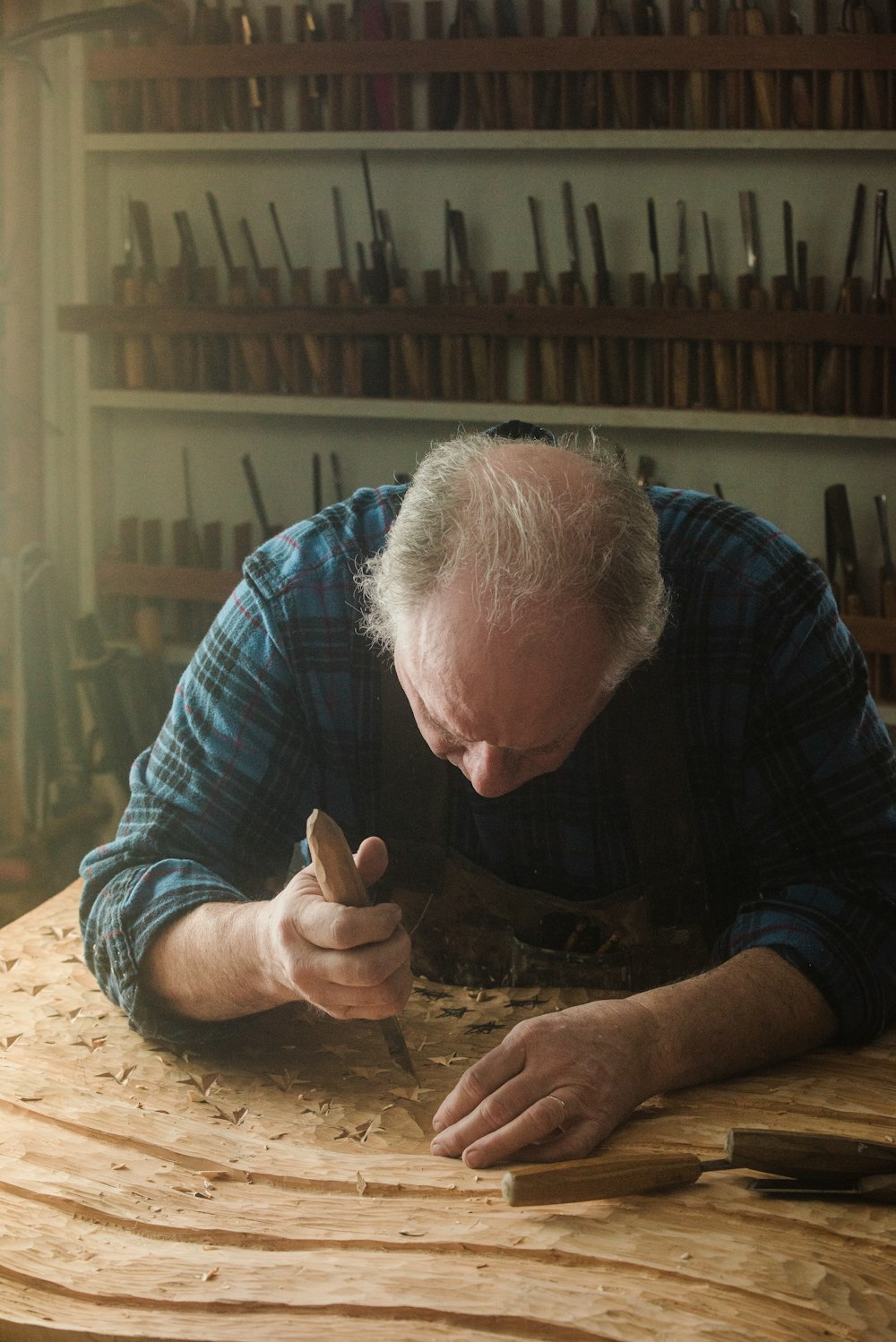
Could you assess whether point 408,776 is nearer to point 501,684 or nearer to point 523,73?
point 501,684

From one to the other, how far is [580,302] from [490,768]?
8.27 feet

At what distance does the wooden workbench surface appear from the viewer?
46.8 inches

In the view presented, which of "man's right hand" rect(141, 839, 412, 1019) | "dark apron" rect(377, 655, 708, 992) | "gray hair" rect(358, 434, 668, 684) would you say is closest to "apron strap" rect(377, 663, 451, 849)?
"dark apron" rect(377, 655, 708, 992)

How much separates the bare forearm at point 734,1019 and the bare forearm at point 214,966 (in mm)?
457

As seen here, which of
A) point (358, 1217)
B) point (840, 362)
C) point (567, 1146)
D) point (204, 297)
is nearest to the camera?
point (358, 1217)

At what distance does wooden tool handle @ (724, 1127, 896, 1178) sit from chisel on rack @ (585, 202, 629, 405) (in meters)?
2.77

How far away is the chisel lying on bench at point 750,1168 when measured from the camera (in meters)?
1.36

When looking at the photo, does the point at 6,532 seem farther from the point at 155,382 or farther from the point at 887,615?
the point at 887,615

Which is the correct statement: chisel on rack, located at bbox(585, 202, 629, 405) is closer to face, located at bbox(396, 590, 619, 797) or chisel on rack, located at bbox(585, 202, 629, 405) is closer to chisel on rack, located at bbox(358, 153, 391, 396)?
chisel on rack, located at bbox(358, 153, 391, 396)

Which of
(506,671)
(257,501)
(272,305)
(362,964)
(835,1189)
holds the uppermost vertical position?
(272,305)

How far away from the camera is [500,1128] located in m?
1.47

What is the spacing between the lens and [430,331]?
392 cm

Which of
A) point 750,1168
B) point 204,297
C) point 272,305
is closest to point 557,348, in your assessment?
point 272,305

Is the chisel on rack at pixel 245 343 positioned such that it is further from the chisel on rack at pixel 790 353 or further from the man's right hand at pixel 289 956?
the man's right hand at pixel 289 956
